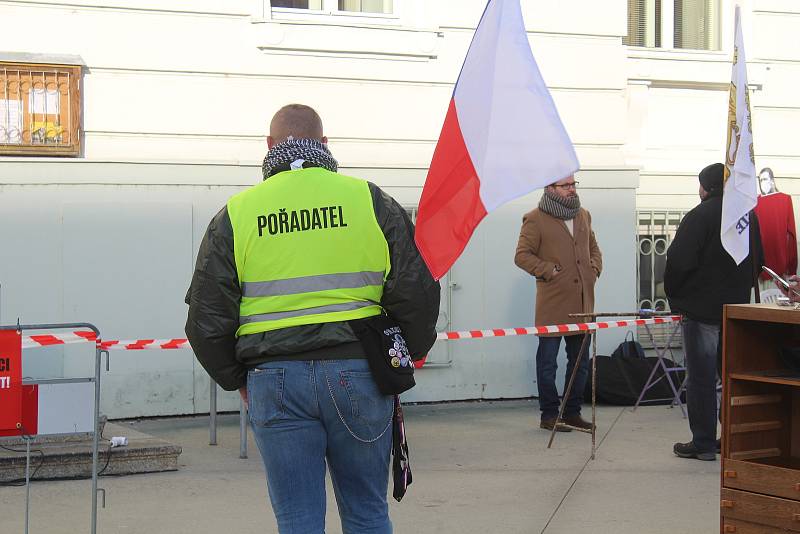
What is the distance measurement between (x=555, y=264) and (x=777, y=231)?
3075mm

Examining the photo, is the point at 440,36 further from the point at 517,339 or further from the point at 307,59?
the point at 517,339

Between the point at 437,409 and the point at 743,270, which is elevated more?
the point at 743,270

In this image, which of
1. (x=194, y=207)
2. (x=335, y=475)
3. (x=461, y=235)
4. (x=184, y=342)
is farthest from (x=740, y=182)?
(x=194, y=207)

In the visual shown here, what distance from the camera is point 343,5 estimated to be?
32.9 ft

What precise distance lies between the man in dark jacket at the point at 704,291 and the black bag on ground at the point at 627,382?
223 centimetres

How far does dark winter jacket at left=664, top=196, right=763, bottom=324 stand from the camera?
7.52 metres

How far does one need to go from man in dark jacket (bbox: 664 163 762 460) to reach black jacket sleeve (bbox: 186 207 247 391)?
434 centimetres

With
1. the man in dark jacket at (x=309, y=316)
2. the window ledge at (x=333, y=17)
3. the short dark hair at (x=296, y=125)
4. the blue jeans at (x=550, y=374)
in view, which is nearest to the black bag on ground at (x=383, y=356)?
the man in dark jacket at (x=309, y=316)

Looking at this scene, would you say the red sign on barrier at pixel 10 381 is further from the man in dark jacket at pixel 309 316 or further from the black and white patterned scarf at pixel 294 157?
the black and white patterned scarf at pixel 294 157

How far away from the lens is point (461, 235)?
12.7 ft

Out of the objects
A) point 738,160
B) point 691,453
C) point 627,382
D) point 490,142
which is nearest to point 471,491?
point 691,453

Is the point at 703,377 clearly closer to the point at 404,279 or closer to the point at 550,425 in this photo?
the point at 550,425

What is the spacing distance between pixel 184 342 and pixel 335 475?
4.42 m

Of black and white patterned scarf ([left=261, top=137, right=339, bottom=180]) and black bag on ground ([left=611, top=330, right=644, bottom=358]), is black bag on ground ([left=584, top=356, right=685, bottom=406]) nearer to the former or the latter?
black bag on ground ([left=611, top=330, right=644, bottom=358])
